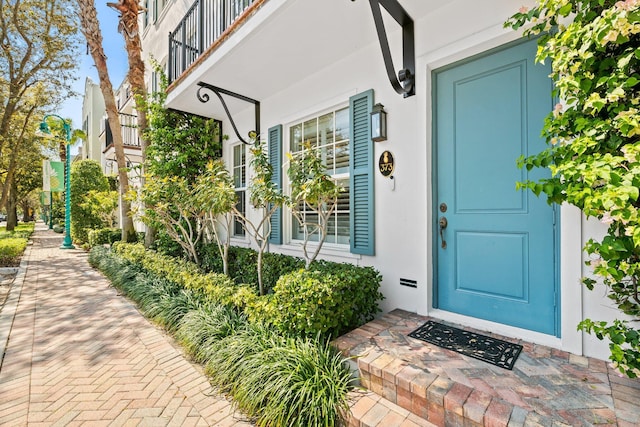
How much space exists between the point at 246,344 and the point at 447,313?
192 cm

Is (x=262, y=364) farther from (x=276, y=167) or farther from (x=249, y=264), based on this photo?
(x=276, y=167)

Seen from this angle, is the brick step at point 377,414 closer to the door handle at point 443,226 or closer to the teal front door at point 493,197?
the teal front door at point 493,197

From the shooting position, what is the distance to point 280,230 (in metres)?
4.70

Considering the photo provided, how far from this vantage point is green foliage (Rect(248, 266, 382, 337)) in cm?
250

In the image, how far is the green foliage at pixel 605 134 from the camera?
1403 millimetres

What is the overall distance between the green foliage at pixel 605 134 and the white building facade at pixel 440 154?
573 mm

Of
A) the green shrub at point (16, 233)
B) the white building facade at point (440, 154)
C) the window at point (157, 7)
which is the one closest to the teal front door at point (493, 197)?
the white building facade at point (440, 154)

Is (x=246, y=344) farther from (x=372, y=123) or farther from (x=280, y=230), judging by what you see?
(x=372, y=123)

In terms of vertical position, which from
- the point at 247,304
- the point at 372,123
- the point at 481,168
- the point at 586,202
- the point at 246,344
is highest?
the point at 372,123

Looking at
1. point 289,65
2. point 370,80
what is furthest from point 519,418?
point 289,65

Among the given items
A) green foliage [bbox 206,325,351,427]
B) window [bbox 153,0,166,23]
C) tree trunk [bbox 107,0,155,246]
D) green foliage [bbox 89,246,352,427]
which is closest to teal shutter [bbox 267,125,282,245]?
green foliage [bbox 89,246,352,427]

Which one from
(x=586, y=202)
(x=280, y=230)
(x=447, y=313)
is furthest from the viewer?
(x=280, y=230)

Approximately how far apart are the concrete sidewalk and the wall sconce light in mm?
2879

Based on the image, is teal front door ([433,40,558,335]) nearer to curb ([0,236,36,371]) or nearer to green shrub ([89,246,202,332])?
green shrub ([89,246,202,332])
